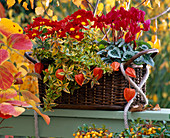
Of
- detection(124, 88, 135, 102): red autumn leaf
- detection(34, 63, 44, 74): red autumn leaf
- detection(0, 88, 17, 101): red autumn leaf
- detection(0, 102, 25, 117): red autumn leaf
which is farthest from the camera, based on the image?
detection(34, 63, 44, 74): red autumn leaf

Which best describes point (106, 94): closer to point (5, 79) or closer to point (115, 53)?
point (115, 53)

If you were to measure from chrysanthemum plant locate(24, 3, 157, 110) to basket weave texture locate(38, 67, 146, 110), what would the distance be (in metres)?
0.03

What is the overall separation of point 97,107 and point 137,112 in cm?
15

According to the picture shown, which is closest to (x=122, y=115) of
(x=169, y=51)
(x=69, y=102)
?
(x=69, y=102)

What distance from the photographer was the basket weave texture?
2.85ft

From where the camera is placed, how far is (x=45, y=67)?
0.97 m

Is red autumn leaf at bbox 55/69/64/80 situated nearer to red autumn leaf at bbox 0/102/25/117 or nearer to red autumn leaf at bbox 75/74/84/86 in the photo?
red autumn leaf at bbox 75/74/84/86

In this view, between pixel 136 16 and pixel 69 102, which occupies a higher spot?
pixel 136 16

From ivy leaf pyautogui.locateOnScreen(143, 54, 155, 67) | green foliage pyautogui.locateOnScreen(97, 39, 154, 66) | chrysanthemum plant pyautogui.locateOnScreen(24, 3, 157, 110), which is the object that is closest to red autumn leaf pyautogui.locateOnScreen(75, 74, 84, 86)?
chrysanthemum plant pyautogui.locateOnScreen(24, 3, 157, 110)

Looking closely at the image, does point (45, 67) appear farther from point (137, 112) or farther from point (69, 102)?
point (137, 112)

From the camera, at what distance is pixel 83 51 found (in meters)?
0.90

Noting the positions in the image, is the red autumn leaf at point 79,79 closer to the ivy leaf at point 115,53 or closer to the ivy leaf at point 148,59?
the ivy leaf at point 115,53

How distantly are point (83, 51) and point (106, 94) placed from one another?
0.63 ft

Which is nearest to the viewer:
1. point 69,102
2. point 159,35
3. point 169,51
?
point 69,102
